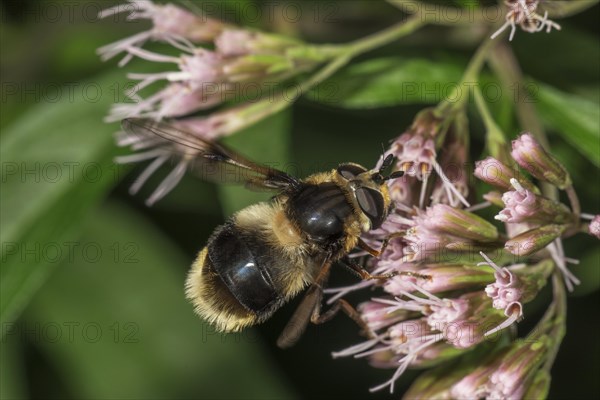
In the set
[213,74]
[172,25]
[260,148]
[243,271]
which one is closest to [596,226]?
[243,271]

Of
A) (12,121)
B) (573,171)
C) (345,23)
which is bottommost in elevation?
(12,121)

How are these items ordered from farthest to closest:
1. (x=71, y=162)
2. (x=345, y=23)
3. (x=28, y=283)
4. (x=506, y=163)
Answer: (x=345, y=23), (x=71, y=162), (x=28, y=283), (x=506, y=163)

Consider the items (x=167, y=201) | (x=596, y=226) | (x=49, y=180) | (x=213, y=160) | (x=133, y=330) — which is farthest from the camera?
(x=167, y=201)

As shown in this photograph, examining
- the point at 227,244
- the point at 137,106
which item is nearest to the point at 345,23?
the point at 137,106

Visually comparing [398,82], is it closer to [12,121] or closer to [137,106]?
[137,106]

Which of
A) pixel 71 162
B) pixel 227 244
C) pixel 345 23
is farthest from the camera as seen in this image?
pixel 345 23

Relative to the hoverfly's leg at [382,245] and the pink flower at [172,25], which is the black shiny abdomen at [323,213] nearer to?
the hoverfly's leg at [382,245]

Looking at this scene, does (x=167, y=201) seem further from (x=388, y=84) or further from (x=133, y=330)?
(x=388, y=84)
